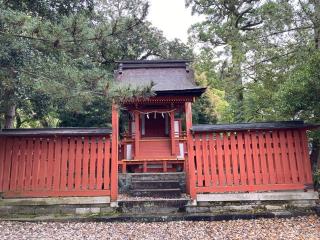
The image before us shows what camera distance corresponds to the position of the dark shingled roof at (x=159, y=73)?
12152mm

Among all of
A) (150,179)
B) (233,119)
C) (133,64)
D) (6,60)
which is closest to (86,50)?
(6,60)

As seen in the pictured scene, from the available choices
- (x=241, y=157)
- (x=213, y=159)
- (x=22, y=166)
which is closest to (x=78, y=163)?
(x=22, y=166)

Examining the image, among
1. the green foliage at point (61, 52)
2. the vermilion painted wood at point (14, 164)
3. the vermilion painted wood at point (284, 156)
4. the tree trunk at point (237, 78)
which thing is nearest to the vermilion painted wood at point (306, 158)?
the vermilion painted wood at point (284, 156)

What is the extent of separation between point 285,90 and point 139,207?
4602mm

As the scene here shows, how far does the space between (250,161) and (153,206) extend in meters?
2.69

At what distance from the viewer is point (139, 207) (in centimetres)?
711

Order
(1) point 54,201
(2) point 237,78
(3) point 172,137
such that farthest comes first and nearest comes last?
(2) point 237,78 < (3) point 172,137 < (1) point 54,201

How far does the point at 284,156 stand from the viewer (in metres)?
7.23

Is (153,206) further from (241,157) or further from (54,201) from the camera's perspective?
(241,157)

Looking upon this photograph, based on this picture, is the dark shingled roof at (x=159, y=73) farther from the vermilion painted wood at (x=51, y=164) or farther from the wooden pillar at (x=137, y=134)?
the vermilion painted wood at (x=51, y=164)

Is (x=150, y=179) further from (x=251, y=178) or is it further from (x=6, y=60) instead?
(x=6, y=60)

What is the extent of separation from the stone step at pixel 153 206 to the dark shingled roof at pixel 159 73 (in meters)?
5.43

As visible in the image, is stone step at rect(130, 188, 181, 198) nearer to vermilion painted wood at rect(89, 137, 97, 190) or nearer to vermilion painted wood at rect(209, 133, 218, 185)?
vermilion painted wood at rect(209, 133, 218, 185)

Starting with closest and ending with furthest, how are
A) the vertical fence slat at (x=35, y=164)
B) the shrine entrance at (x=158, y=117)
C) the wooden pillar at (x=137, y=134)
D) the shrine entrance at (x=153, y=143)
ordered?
1. the vertical fence slat at (x=35, y=164)
2. the shrine entrance at (x=158, y=117)
3. the shrine entrance at (x=153, y=143)
4. the wooden pillar at (x=137, y=134)
